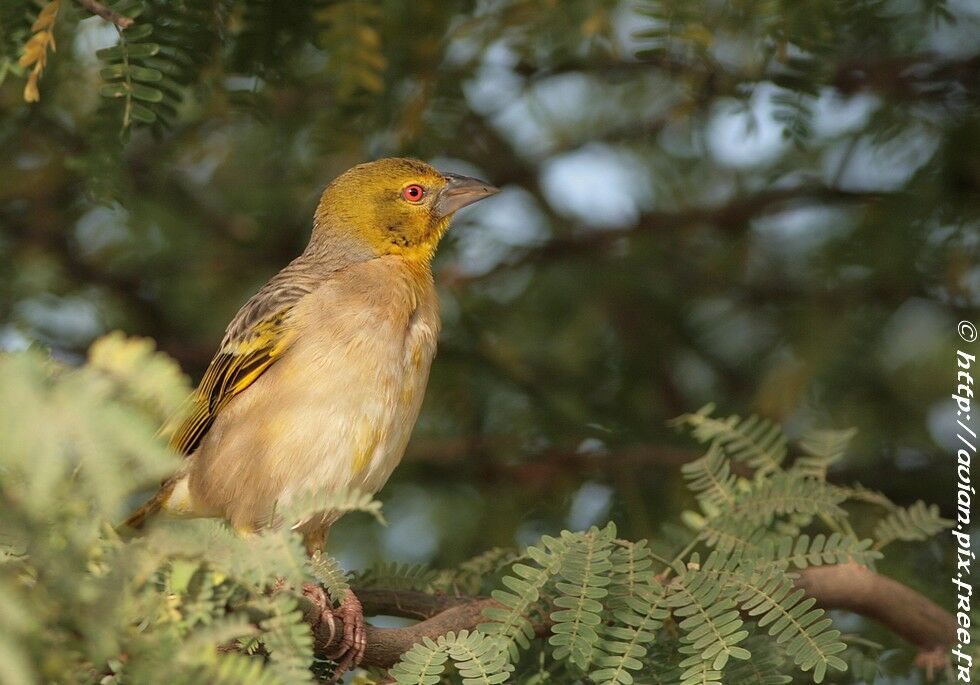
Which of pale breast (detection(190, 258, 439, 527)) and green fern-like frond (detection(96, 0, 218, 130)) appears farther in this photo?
pale breast (detection(190, 258, 439, 527))

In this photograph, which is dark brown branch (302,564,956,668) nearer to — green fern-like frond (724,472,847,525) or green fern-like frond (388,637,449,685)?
green fern-like frond (724,472,847,525)

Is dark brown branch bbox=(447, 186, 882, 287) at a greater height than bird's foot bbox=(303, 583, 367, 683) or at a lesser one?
lesser

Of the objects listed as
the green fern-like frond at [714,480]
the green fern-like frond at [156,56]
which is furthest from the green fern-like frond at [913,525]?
the green fern-like frond at [156,56]

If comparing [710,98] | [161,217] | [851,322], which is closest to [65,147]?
[161,217]

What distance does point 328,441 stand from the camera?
11.8 feet

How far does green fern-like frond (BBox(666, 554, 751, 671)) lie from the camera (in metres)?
2.58

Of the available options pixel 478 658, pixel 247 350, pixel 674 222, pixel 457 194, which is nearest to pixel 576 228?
pixel 674 222

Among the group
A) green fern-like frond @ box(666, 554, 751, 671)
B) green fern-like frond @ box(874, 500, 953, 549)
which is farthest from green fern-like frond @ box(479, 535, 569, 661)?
green fern-like frond @ box(874, 500, 953, 549)

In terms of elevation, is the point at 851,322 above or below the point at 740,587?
below

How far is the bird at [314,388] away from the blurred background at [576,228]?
66cm

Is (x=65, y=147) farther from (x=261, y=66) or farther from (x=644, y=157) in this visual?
(x=644, y=157)

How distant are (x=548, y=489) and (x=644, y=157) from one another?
213cm

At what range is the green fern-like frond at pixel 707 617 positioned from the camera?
258cm

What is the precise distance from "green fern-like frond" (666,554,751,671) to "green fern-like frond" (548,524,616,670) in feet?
0.64
